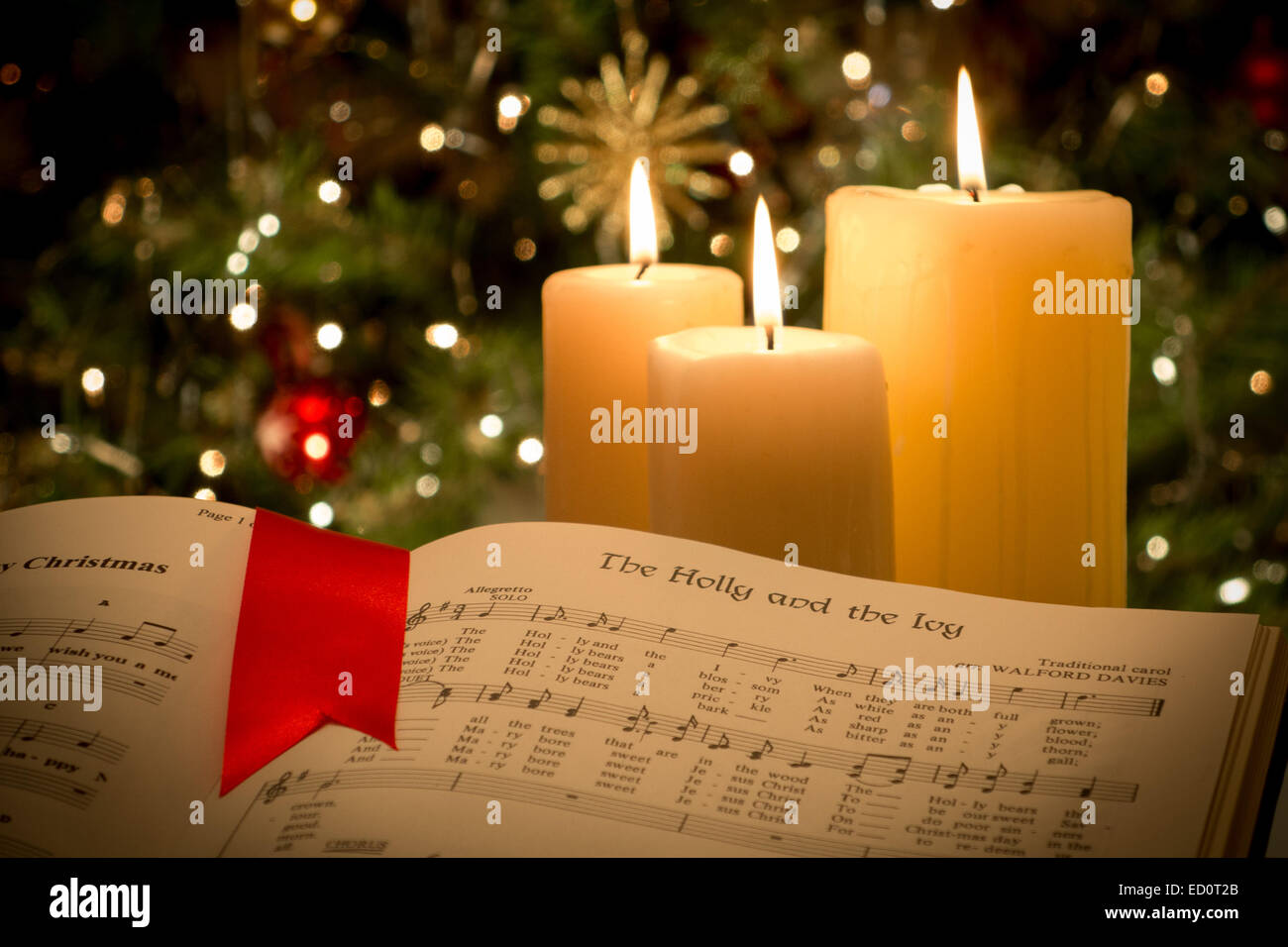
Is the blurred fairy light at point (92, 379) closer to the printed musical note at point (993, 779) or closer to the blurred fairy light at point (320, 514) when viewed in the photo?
the blurred fairy light at point (320, 514)

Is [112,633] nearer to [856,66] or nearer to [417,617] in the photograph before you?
[417,617]

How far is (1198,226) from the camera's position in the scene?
1118 mm

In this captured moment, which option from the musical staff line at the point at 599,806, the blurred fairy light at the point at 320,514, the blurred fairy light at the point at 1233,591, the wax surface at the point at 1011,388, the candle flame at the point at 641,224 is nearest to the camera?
the musical staff line at the point at 599,806

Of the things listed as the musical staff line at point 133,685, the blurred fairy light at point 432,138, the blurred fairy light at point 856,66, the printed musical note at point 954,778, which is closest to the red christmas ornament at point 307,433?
the blurred fairy light at point 432,138

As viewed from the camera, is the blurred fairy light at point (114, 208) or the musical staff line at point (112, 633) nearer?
the musical staff line at point (112, 633)

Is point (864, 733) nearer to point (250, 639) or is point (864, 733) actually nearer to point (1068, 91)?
point (250, 639)

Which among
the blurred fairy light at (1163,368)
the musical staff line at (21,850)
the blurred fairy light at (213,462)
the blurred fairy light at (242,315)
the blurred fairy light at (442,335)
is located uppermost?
the blurred fairy light at (242,315)

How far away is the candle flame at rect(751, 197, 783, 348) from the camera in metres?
0.45

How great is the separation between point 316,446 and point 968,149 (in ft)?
2.25

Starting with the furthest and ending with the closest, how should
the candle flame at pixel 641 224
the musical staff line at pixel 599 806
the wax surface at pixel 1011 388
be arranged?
the candle flame at pixel 641 224 → the wax surface at pixel 1011 388 → the musical staff line at pixel 599 806

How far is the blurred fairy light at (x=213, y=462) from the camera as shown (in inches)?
41.0

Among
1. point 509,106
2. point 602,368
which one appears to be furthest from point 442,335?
point 602,368

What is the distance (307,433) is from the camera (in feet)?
3.35

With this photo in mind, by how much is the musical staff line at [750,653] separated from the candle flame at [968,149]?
0.68 ft
